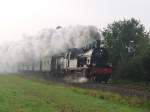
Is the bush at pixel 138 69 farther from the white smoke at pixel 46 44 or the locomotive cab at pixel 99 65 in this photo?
the locomotive cab at pixel 99 65

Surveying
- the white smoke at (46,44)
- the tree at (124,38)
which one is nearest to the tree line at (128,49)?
the tree at (124,38)

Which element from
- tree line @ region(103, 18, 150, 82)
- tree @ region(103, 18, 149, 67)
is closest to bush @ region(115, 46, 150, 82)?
tree line @ region(103, 18, 150, 82)

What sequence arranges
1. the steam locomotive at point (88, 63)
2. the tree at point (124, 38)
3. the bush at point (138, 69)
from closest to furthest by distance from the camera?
the steam locomotive at point (88, 63)
the bush at point (138, 69)
the tree at point (124, 38)

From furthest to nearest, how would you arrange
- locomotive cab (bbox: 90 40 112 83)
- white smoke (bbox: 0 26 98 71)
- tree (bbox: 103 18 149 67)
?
1. tree (bbox: 103 18 149 67)
2. white smoke (bbox: 0 26 98 71)
3. locomotive cab (bbox: 90 40 112 83)

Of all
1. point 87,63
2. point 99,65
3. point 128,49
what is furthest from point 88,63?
point 128,49

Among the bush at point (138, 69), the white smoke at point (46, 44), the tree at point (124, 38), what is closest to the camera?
the white smoke at point (46, 44)

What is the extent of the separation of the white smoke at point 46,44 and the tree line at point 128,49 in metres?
11.1

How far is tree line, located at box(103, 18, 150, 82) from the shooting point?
59.0 metres

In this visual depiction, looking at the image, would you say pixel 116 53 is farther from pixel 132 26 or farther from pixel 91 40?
pixel 91 40

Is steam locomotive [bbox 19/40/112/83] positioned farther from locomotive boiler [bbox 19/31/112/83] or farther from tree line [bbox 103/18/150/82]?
tree line [bbox 103/18/150/82]

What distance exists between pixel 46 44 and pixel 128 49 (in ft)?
78.1

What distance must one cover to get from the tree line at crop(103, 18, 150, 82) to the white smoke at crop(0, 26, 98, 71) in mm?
11073

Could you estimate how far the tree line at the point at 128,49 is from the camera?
58969 millimetres

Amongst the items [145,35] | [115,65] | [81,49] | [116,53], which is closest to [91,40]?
[81,49]
